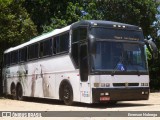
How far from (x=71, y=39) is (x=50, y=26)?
49.4ft

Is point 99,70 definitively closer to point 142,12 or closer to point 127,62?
point 127,62

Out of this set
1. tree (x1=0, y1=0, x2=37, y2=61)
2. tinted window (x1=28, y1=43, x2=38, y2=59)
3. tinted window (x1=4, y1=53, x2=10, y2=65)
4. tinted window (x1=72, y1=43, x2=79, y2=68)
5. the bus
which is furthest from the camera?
tinted window (x1=4, y1=53, x2=10, y2=65)

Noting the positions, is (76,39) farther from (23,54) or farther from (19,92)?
(19,92)

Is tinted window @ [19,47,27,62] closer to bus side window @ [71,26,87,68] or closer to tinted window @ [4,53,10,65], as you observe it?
tinted window @ [4,53,10,65]

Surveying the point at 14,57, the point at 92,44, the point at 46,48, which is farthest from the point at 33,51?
the point at 92,44

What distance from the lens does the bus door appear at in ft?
50.1

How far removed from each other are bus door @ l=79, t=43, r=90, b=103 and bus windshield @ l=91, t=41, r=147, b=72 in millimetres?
594

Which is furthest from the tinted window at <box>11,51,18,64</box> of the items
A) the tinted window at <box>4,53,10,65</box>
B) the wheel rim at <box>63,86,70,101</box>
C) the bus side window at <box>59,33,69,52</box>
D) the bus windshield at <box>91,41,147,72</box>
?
the bus windshield at <box>91,41,147,72</box>

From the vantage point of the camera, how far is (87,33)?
15312mm

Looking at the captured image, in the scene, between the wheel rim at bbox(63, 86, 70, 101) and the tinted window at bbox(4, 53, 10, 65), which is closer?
the wheel rim at bbox(63, 86, 70, 101)

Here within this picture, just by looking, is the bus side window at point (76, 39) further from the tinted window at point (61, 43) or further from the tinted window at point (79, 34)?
the tinted window at point (61, 43)

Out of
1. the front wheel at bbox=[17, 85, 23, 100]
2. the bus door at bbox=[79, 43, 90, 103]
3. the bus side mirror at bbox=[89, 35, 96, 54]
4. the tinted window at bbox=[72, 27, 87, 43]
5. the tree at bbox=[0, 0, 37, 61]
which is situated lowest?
the front wheel at bbox=[17, 85, 23, 100]

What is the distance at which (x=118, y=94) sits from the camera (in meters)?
15.2

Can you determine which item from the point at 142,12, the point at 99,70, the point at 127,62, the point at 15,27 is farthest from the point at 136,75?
the point at 142,12
